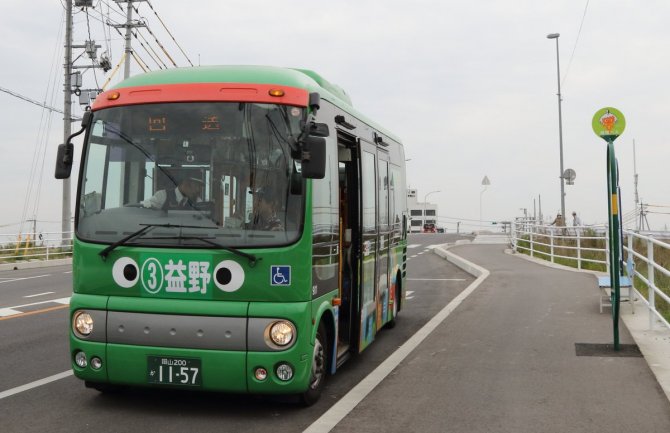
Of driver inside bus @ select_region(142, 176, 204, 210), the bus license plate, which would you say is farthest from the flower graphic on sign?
the bus license plate

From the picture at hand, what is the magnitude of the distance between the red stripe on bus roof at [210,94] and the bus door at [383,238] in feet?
10.4

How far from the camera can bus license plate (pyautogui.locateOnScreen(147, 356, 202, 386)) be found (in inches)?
226

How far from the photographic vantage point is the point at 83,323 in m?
6.06

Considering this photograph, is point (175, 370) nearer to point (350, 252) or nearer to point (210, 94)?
point (210, 94)

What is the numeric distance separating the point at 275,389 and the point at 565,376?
3.32 m

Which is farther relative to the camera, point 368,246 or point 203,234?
point 368,246

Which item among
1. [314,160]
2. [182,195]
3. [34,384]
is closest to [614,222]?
[314,160]

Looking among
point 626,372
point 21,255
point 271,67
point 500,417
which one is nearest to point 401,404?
point 500,417

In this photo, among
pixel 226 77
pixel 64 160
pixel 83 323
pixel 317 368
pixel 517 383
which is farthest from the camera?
pixel 517 383

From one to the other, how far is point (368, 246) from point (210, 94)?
2963 millimetres

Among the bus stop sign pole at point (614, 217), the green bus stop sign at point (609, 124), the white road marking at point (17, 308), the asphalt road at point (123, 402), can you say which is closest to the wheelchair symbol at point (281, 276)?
the asphalt road at point (123, 402)

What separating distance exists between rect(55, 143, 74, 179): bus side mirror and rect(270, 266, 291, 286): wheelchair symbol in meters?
2.26

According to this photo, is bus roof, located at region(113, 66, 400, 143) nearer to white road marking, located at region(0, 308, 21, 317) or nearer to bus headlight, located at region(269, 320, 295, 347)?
bus headlight, located at region(269, 320, 295, 347)

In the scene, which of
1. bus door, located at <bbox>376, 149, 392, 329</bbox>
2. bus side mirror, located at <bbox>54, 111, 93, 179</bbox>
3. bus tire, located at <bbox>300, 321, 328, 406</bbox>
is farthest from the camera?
bus door, located at <bbox>376, 149, 392, 329</bbox>
